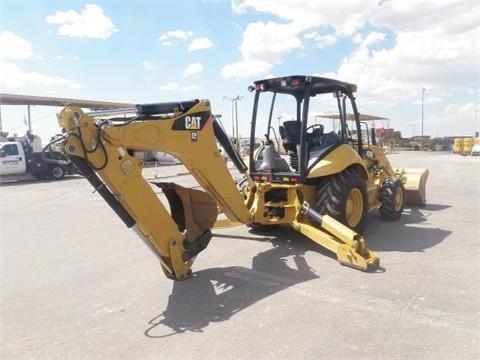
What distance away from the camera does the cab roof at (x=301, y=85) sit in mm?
6445

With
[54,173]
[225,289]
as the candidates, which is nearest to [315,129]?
[225,289]

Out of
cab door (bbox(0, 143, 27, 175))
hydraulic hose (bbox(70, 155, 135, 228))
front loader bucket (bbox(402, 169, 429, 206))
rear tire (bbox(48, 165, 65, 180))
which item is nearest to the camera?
hydraulic hose (bbox(70, 155, 135, 228))

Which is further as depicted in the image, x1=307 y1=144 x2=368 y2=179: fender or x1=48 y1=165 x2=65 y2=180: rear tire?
x1=48 y1=165 x2=65 y2=180: rear tire

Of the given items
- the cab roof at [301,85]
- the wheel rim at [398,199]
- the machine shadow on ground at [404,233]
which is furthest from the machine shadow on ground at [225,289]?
the wheel rim at [398,199]

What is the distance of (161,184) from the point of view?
5.33 metres

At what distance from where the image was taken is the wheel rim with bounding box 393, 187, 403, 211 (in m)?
8.10

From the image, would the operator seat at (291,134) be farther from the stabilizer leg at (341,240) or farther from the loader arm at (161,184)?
the loader arm at (161,184)

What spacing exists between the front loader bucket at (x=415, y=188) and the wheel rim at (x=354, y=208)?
335 cm

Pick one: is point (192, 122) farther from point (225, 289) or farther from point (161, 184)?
point (225, 289)

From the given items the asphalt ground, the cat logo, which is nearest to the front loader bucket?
the asphalt ground

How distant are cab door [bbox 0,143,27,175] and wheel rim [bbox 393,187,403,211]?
1820 centimetres

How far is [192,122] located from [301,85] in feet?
7.85

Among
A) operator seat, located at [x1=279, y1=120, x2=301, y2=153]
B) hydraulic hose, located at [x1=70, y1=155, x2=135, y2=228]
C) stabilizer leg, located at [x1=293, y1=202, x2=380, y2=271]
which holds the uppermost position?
operator seat, located at [x1=279, y1=120, x2=301, y2=153]

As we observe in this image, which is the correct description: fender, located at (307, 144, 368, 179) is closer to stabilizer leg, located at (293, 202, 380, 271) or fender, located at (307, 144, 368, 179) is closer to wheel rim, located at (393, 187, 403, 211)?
stabilizer leg, located at (293, 202, 380, 271)
